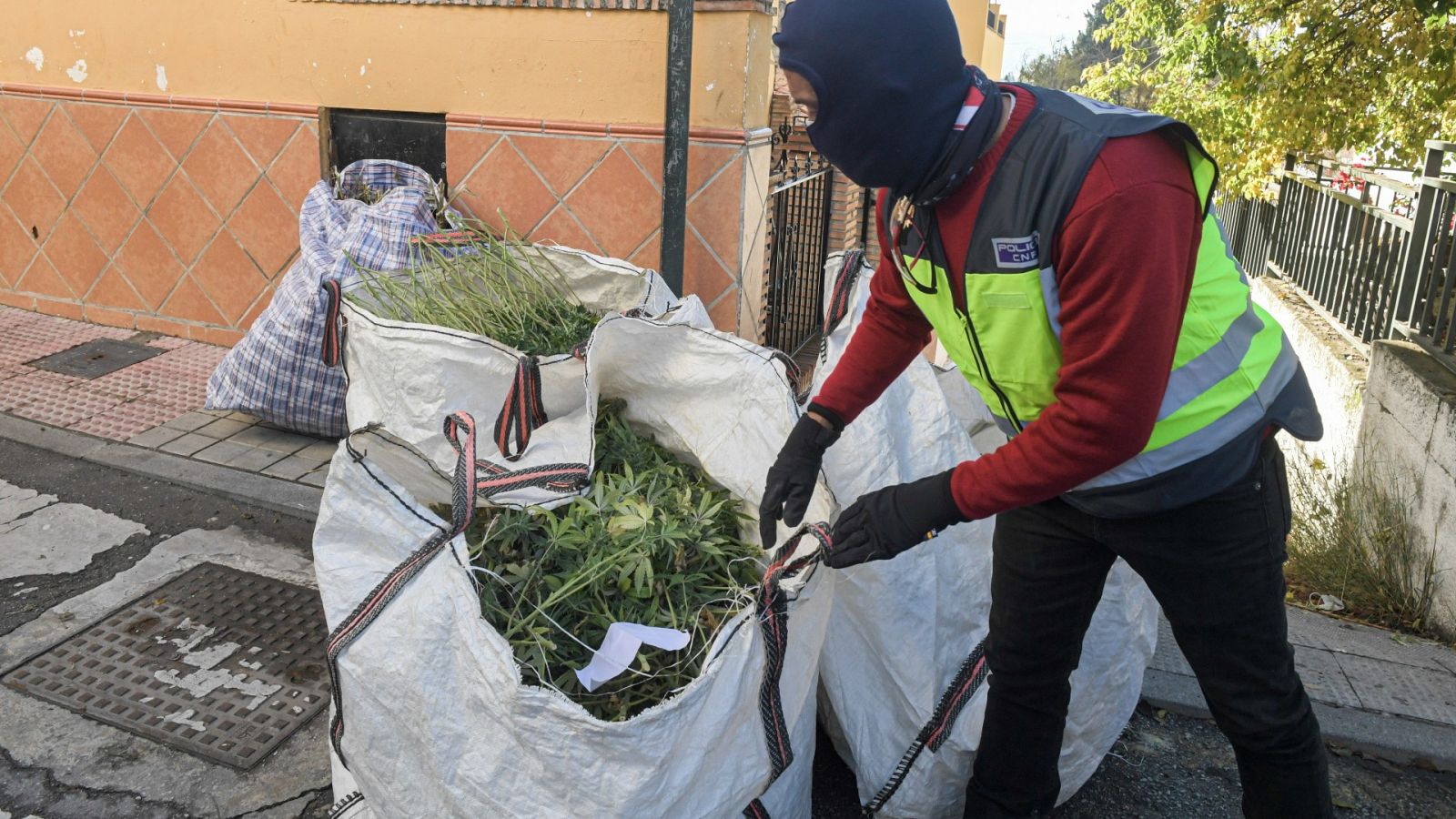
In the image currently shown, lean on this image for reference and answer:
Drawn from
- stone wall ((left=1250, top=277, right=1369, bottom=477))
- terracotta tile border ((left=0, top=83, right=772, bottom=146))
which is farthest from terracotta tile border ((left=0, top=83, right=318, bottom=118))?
stone wall ((left=1250, top=277, right=1369, bottom=477))

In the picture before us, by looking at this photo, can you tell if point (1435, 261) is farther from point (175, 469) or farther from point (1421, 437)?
point (175, 469)

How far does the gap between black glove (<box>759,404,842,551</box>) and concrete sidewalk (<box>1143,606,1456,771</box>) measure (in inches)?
51.6

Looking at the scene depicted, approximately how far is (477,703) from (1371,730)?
2247mm

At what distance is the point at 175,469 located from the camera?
393cm

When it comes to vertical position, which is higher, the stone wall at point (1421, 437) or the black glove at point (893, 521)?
the black glove at point (893, 521)

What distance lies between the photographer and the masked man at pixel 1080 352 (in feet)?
5.01

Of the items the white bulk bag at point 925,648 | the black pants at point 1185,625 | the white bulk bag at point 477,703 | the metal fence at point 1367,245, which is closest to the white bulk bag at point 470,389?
the white bulk bag at point 477,703

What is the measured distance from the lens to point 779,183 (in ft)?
15.0

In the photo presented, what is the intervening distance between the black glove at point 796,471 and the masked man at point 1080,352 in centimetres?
21

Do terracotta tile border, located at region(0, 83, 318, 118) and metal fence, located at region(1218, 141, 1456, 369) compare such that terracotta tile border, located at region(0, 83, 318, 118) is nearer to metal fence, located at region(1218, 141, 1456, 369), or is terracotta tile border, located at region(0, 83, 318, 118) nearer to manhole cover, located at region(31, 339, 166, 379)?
manhole cover, located at region(31, 339, 166, 379)

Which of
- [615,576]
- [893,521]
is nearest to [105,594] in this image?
[615,576]

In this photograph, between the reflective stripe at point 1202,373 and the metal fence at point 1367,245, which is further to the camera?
the metal fence at point 1367,245

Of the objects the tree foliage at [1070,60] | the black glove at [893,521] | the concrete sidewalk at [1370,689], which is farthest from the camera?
the tree foliage at [1070,60]

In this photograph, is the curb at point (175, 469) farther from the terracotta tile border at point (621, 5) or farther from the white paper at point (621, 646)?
the white paper at point (621, 646)
